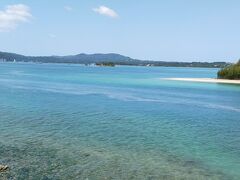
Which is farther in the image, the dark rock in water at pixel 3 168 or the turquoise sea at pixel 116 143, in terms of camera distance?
the turquoise sea at pixel 116 143

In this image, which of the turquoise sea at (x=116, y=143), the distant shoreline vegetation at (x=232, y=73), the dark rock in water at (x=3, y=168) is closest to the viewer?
the dark rock in water at (x=3, y=168)

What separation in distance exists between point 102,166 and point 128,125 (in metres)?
14.4

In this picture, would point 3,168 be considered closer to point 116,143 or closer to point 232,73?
point 116,143

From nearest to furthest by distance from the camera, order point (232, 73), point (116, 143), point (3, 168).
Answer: point (3, 168)
point (116, 143)
point (232, 73)

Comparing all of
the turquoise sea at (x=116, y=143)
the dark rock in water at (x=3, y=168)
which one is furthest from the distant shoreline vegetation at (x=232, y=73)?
the dark rock in water at (x=3, y=168)

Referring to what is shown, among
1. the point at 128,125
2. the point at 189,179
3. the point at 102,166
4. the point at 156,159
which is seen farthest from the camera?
the point at 128,125

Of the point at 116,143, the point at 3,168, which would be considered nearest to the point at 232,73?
the point at 116,143

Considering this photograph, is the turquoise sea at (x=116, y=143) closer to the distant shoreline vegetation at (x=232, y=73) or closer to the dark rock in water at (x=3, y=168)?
Answer: the dark rock in water at (x=3, y=168)

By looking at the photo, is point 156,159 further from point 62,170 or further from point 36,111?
→ point 36,111

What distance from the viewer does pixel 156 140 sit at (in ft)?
101

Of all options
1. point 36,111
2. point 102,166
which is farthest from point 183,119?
point 102,166

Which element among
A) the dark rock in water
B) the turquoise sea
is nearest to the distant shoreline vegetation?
the turquoise sea

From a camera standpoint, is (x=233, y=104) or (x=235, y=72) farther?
(x=235, y=72)

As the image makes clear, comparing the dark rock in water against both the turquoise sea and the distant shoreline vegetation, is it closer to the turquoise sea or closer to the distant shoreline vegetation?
the turquoise sea
